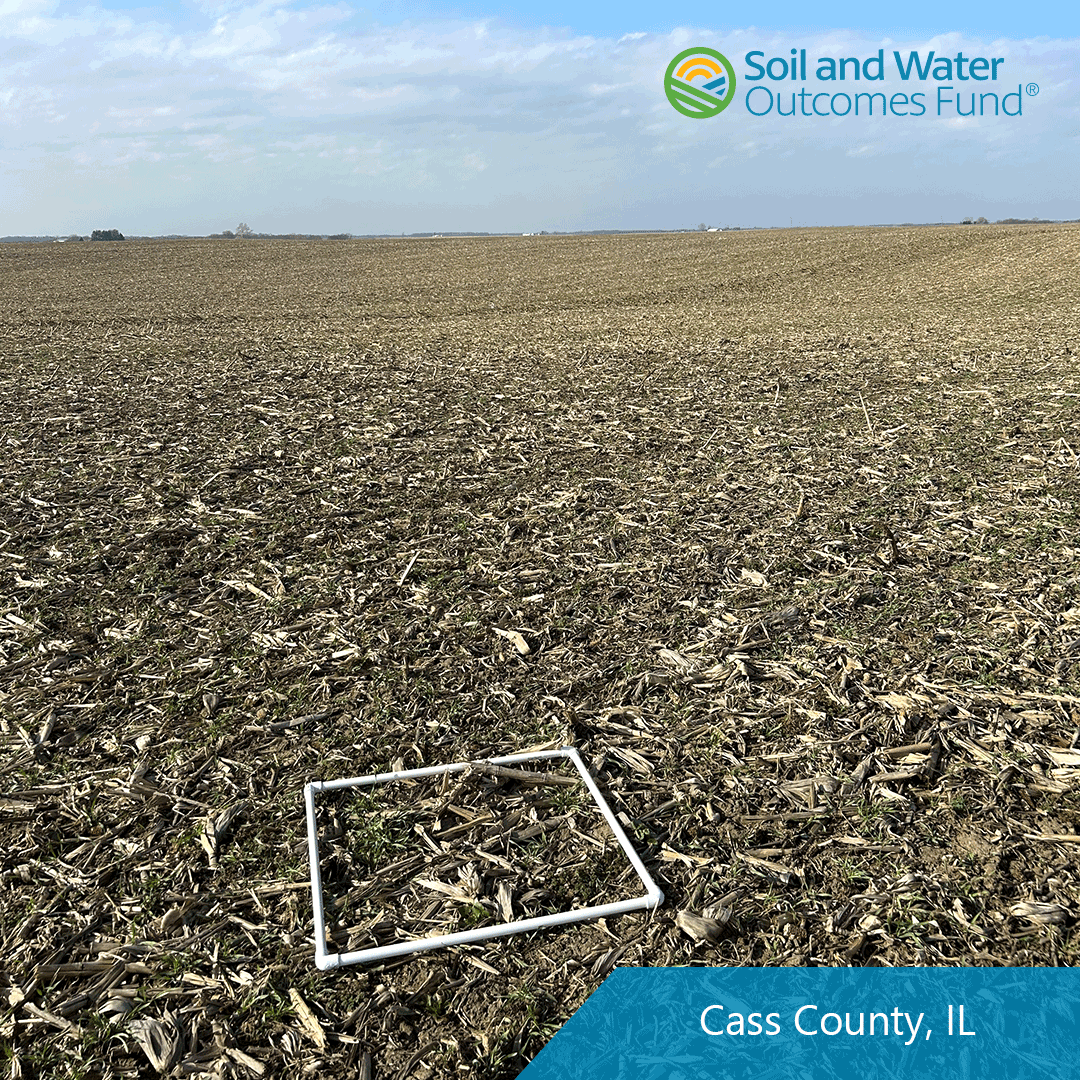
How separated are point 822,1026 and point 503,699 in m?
1.91

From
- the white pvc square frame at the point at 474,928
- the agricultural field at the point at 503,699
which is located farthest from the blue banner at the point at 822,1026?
the white pvc square frame at the point at 474,928

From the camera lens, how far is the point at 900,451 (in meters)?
7.26

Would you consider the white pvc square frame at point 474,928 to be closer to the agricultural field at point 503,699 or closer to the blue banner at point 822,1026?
the agricultural field at point 503,699

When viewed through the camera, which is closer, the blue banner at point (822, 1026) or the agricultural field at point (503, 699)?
the blue banner at point (822, 1026)

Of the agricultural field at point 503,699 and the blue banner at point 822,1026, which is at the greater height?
the agricultural field at point 503,699

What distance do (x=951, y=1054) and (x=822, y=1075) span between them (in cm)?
36

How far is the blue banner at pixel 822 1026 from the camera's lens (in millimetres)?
2217

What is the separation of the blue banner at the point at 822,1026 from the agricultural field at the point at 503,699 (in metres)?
0.07

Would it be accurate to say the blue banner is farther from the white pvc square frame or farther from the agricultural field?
the white pvc square frame

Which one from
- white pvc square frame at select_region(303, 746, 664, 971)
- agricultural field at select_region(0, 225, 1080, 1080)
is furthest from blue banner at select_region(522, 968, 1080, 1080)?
white pvc square frame at select_region(303, 746, 664, 971)

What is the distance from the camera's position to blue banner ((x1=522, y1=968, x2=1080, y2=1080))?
222 centimetres

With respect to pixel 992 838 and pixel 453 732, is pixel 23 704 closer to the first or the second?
pixel 453 732

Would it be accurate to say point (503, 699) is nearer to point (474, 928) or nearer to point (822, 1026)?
point (474, 928)

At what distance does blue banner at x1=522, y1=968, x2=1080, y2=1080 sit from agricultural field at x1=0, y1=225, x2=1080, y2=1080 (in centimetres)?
7
